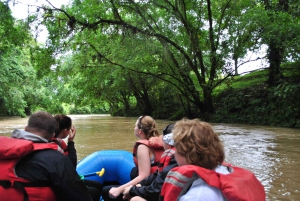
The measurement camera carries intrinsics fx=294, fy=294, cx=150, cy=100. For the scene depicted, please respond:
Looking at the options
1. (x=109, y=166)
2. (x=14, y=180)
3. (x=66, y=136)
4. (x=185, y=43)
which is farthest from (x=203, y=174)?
(x=185, y=43)

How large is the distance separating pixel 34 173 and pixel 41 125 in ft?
1.10

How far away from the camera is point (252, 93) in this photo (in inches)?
591

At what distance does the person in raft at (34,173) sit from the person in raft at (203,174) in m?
0.58

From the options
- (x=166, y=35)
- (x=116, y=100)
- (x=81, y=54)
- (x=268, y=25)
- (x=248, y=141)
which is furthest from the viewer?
(x=116, y=100)

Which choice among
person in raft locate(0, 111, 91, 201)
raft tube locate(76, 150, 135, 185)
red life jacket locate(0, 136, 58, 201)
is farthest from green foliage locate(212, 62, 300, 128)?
red life jacket locate(0, 136, 58, 201)

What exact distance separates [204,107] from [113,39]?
6.25m

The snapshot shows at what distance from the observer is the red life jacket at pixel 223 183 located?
1.26m

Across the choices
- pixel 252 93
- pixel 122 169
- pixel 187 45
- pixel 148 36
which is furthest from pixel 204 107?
pixel 122 169

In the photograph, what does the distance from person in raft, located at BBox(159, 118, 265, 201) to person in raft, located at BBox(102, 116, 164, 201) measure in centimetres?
103

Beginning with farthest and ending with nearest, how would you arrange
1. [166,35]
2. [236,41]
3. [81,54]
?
[81,54], [166,35], [236,41]

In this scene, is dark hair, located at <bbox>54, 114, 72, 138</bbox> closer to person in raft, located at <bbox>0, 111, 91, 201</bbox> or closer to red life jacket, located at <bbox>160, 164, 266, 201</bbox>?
person in raft, located at <bbox>0, 111, 91, 201</bbox>

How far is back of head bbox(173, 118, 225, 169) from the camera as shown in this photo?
1.43 meters

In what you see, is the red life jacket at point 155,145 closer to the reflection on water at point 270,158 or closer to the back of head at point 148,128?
the back of head at point 148,128

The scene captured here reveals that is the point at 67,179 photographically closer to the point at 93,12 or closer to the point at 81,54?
the point at 93,12
